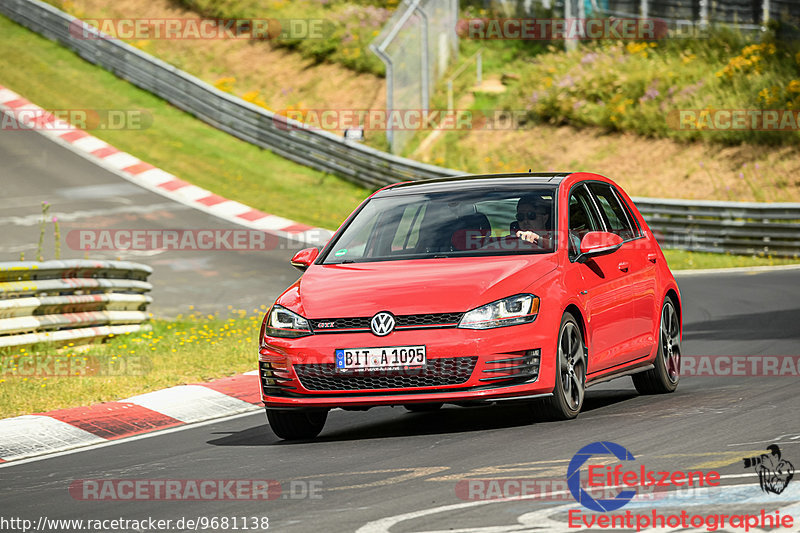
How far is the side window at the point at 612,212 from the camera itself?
1005 cm

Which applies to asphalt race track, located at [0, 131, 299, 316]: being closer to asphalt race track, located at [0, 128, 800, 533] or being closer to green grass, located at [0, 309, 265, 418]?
green grass, located at [0, 309, 265, 418]

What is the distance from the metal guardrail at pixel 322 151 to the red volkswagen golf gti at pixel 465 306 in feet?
50.1

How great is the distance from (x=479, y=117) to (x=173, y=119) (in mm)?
8162

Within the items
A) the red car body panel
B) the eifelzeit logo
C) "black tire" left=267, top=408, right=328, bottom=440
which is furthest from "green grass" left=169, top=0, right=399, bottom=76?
the eifelzeit logo

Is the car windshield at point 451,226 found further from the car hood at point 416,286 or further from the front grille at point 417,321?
the front grille at point 417,321

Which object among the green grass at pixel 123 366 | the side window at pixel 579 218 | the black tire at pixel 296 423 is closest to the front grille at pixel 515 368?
the side window at pixel 579 218

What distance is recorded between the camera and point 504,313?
26.7 feet

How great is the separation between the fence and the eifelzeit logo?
77.1ft

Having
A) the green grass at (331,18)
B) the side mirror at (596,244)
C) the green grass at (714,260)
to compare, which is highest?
the green grass at (331,18)

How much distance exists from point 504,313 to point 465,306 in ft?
0.84

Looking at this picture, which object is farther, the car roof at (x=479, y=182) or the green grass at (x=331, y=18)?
the green grass at (x=331, y=18)

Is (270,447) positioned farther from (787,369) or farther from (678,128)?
(678,128)

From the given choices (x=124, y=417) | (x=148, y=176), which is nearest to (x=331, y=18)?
(x=148, y=176)

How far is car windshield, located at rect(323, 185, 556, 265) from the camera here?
9.01 meters
